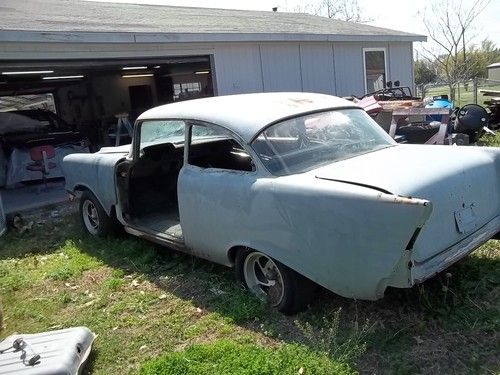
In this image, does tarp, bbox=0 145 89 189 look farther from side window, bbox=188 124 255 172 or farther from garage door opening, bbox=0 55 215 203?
side window, bbox=188 124 255 172

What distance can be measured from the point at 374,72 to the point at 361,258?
1306 centimetres

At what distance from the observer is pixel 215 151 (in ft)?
15.2

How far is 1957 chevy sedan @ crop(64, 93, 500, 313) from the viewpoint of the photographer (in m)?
2.89

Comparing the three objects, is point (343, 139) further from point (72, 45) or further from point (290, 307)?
point (72, 45)

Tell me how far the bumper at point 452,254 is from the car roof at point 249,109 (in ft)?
5.14

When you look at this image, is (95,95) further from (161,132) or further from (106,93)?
(161,132)

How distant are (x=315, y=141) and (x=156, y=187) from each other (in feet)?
7.97

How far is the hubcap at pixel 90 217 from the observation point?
19.8ft

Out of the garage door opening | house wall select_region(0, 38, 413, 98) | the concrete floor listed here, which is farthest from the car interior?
the garage door opening

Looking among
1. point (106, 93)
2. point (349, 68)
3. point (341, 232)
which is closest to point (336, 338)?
point (341, 232)

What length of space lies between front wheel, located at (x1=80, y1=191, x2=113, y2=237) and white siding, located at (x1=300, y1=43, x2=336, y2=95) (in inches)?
307

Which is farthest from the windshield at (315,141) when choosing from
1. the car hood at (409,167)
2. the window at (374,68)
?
the window at (374,68)

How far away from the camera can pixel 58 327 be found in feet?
12.6

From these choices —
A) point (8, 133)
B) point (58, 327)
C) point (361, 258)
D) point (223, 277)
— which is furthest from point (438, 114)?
point (8, 133)
